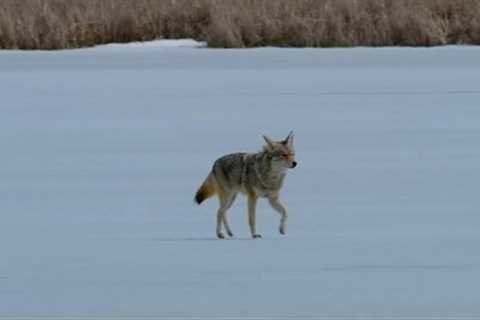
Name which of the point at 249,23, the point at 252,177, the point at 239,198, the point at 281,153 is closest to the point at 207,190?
the point at 252,177

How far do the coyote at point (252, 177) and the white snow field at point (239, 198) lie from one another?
0.62ft

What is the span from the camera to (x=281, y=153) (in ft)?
25.2

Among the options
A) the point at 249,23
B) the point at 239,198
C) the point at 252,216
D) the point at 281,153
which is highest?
the point at 249,23

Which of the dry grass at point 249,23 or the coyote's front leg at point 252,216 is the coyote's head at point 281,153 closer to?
the coyote's front leg at point 252,216

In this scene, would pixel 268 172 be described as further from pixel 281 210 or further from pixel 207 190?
pixel 207 190

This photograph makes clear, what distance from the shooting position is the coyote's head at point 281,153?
7.65 meters

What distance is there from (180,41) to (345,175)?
486 inches

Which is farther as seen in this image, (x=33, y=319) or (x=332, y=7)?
(x=332, y=7)

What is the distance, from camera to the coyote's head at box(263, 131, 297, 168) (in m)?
7.65

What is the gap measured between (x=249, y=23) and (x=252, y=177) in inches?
530

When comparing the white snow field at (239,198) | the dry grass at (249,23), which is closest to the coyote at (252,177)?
the white snow field at (239,198)

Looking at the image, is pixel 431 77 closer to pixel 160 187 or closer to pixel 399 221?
pixel 160 187

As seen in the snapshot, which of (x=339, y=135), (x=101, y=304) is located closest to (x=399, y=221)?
(x=101, y=304)

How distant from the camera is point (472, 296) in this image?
5676 mm
